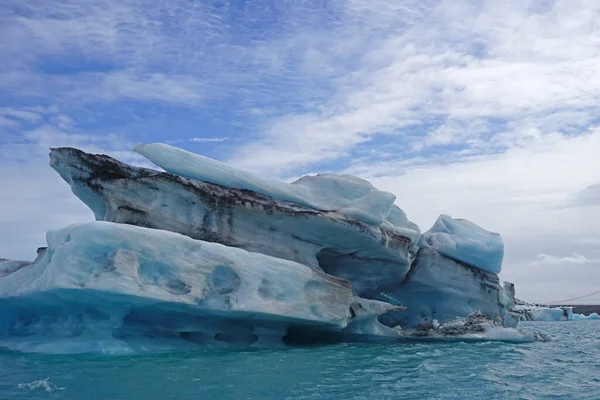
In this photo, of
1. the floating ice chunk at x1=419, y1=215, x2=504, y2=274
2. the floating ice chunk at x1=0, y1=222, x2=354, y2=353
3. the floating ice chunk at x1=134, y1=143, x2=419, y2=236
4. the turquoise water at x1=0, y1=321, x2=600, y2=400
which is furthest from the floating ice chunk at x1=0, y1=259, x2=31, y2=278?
the floating ice chunk at x1=419, y1=215, x2=504, y2=274

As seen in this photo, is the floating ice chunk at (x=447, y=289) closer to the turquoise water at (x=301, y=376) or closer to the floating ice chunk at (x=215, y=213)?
the floating ice chunk at (x=215, y=213)

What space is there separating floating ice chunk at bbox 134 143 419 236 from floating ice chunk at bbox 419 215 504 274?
3.40m

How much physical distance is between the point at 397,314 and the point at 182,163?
9.38 m

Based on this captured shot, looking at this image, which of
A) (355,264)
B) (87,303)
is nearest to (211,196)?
(87,303)

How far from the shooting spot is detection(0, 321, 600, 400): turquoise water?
790 centimetres

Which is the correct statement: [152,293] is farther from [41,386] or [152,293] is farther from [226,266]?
[41,386]

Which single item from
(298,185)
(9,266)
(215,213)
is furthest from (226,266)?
(9,266)

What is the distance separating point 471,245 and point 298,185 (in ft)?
20.6

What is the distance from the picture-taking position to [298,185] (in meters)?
16.5

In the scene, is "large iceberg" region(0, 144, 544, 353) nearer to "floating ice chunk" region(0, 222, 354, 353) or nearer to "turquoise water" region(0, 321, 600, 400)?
"floating ice chunk" region(0, 222, 354, 353)

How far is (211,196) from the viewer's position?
1420 centimetres

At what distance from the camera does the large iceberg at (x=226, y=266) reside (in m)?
11.6

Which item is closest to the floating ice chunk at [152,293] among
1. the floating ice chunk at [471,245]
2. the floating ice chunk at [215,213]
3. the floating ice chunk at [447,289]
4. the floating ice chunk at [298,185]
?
the floating ice chunk at [215,213]

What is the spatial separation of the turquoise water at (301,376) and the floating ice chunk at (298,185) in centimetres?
436
